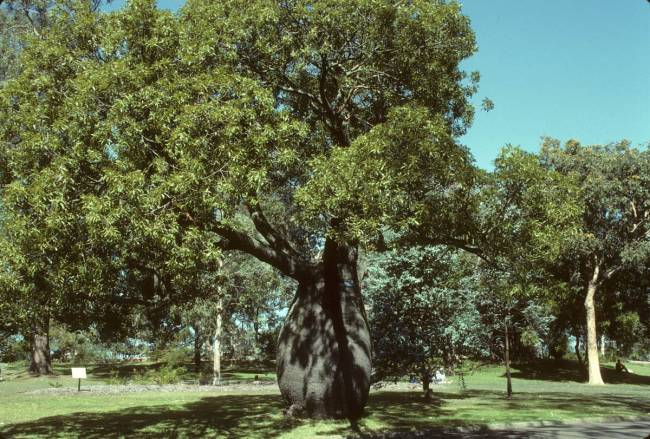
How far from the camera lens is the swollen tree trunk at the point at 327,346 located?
13125 millimetres

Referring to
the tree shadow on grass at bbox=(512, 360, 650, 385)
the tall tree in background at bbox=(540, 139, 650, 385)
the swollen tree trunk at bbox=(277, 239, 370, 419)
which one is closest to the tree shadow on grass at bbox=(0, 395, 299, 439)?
the swollen tree trunk at bbox=(277, 239, 370, 419)

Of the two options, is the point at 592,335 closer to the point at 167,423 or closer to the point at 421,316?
the point at 421,316

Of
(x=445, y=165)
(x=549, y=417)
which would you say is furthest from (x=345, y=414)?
(x=445, y=165)

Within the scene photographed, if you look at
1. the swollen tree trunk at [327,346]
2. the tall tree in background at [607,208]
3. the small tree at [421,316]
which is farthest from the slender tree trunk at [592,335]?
the swollen tree trunk at [327,346]

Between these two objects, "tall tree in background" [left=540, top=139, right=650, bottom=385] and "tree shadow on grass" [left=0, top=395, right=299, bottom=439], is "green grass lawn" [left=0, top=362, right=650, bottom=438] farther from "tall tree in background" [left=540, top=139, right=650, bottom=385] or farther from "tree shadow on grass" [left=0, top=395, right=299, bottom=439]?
"tall tree in background" [left=540, top=139, right=650, bottom=385]

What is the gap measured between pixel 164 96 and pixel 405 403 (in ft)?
43.7

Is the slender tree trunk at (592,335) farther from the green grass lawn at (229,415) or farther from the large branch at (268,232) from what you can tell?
the large branch at (268,232)

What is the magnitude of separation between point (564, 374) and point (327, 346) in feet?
124

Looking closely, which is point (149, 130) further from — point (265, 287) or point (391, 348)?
point (265, 287)

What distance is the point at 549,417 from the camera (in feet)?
44.6

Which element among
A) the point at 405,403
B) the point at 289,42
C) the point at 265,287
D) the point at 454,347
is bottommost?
the point at 405,403

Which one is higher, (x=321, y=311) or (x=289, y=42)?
(x=289, y=42)

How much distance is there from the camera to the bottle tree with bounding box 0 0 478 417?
10.2 m

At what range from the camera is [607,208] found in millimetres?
32875
